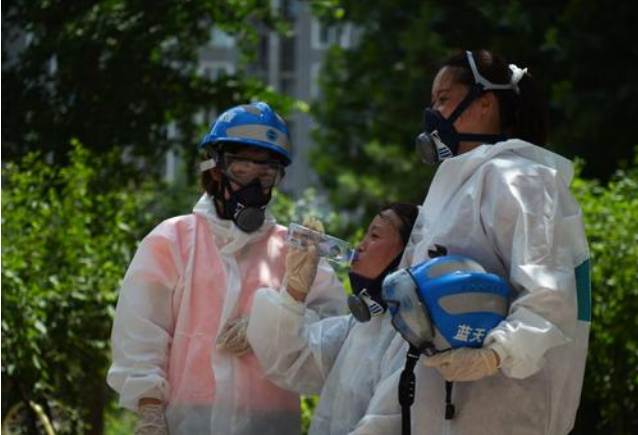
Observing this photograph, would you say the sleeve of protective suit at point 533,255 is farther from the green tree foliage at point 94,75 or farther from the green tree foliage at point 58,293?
the green tree foliage at point 94,75

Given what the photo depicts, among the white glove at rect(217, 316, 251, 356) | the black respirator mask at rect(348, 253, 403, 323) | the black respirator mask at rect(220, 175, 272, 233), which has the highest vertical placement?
the black respirator mask at rect(220, 175, 272, 233)

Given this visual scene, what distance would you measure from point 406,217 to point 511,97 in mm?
608

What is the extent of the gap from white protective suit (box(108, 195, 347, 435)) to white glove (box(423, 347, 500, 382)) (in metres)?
1.43

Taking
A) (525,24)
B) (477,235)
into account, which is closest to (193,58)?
(525,24)

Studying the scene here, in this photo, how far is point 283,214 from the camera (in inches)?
394

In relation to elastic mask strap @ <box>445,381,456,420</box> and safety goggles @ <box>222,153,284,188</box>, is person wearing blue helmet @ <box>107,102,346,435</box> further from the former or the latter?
elastic mask strap @ <box>445,381,456,420</box>

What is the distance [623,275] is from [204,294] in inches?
121

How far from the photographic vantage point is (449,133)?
15.4 ft

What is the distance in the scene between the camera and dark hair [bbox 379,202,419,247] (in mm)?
5055

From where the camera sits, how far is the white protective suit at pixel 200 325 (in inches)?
214

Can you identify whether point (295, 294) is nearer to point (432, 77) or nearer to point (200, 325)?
point (200, 325)

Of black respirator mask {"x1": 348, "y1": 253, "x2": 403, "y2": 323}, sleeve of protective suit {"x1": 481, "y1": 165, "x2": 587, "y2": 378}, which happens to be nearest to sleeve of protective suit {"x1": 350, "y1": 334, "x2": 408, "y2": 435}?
black respirator mask {"x1": 348, "y1": 253, "x2": 403, "y2": 323}

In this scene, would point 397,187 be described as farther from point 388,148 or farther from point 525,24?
point 525,24

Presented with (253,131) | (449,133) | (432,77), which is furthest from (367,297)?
(432,77)
